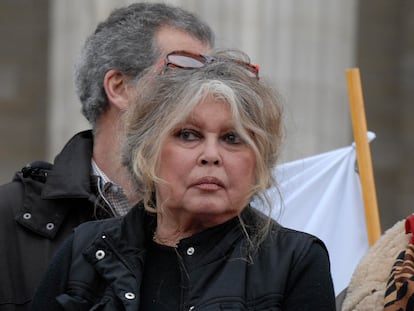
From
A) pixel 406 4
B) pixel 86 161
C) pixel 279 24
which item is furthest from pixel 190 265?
pixel 406 4

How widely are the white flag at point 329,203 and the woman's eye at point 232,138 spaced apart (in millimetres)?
1098

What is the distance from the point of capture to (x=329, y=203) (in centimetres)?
441

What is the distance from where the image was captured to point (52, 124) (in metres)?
8.38

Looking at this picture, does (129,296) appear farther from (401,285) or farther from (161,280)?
(401,285)

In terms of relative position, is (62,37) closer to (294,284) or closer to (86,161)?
(86,161)

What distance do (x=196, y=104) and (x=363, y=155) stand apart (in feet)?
4.25

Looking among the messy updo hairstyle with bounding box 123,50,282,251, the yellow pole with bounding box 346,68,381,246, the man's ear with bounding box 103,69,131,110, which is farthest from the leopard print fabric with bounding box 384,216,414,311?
the man's ear with bounding box 103,69,131,110

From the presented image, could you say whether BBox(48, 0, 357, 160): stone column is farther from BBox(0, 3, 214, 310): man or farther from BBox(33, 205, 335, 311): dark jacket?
BBox(33, 205, 335, 311): dark jacket

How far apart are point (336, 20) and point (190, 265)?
550 cm

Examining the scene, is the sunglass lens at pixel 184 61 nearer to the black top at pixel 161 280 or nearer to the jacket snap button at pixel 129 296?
the black top at pixel 161 280

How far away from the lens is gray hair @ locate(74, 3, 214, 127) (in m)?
4.11

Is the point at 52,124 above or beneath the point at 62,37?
beneath

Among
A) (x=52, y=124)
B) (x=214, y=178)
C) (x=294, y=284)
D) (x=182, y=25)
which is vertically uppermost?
(x=182, y=25)

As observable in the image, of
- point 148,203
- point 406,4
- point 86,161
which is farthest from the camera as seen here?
point 406,4
